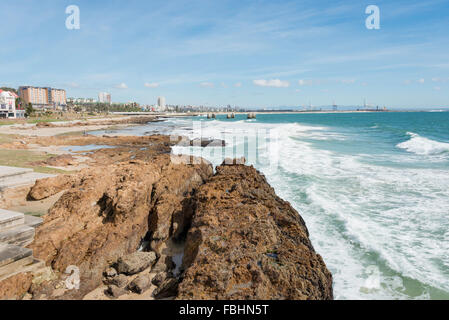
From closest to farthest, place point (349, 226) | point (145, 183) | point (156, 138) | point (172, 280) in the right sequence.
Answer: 1. point (172, 280)
2. point (145, 183)
3. point (349, 226)
4. point (156, 138)

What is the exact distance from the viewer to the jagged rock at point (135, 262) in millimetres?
5996

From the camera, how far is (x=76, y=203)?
23.4 ft

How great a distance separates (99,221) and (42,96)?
191863 millimetres

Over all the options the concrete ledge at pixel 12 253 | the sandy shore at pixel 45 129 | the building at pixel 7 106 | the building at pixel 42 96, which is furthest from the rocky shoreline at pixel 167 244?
the building at pixel 42 96

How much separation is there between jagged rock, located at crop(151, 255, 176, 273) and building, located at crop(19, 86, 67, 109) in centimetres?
15879

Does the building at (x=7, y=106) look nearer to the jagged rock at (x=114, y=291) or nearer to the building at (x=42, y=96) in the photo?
the building at (x=42, y=96)

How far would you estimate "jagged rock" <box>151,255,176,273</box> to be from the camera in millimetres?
6141

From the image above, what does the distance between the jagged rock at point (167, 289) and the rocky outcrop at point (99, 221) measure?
4.82 feet

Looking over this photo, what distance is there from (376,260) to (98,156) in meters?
20.2

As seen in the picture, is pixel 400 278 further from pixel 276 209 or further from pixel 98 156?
pixel 98 156

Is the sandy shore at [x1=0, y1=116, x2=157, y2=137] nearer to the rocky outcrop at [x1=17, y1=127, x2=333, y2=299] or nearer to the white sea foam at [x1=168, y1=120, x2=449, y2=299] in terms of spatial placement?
the rocky outcrop at [x1=17, y1=127, x2=333, y2=299]

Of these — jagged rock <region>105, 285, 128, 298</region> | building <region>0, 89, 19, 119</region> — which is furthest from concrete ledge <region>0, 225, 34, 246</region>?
building <region>0, 89, 19, 119</region>
